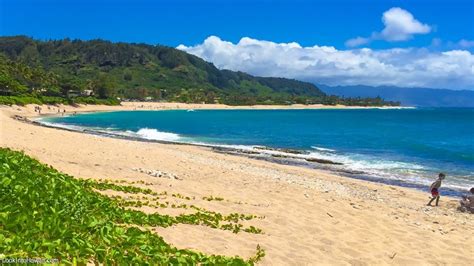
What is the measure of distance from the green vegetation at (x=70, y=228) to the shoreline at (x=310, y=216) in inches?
43.4

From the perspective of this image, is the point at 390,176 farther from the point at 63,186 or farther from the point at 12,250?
the point at 12,250

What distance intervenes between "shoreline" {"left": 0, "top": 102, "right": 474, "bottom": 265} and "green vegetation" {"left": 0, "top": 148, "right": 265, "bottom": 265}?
1.10 meters

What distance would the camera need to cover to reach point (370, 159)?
131 feet

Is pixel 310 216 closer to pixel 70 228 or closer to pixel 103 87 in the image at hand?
pixel 70 228

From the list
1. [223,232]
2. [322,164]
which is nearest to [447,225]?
[223,232]

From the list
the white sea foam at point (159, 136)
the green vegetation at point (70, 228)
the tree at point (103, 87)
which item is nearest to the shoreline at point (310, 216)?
the green vegetation at point (70, 228)

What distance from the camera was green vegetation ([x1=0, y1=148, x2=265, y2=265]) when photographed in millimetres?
6035

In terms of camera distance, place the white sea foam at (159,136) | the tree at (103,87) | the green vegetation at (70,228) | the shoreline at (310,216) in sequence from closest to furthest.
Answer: the green vegetation at (70,228) → the shoreline at (310,216) → the white sea foam at (159,136) → the tree at (103,87)

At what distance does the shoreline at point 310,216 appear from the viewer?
10133 millimetres

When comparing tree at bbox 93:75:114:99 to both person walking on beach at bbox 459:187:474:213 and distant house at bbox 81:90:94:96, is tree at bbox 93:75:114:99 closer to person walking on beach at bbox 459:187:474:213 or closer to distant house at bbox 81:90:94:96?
distant house at bbox 81:90:94:96

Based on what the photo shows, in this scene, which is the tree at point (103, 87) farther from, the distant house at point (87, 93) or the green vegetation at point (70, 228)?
the green vegetation at point (70, 228)

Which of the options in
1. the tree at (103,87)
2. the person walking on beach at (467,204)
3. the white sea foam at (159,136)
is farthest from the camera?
the tree at (103,87)

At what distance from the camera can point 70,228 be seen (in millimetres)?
7117

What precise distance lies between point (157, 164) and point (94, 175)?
7.59m
